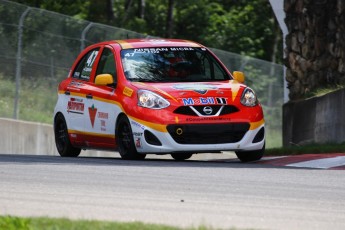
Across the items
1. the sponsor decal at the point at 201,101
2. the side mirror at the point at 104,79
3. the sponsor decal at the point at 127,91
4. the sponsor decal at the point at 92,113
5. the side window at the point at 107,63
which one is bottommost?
the sponsor decal at the point at 92,113

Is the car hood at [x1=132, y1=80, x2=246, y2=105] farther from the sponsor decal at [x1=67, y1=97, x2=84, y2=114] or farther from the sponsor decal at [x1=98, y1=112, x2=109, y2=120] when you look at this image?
the sponsor decal at [x1=67, y1=97, x2=84, y2=114]

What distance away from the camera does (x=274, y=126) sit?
1216 inches

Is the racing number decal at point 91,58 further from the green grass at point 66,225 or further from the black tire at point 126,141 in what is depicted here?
the green grass at point 66,225

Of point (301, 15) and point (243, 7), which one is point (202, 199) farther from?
point (243, 7)

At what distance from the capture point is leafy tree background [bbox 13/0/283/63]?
49906 millimetres

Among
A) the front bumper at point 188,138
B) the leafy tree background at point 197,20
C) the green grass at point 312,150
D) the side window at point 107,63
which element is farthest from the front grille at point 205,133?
the leafy tree background at point 197,20

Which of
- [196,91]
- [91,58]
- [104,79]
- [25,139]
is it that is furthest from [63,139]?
[25,139]

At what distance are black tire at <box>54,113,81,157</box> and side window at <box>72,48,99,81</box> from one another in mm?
640

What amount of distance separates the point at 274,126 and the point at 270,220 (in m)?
20.7

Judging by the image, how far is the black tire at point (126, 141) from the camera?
56.1 ft

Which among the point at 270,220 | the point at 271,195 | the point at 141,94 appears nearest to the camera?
the point at 270,220

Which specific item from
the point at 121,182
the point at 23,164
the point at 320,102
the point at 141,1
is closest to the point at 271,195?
the point at 121,182

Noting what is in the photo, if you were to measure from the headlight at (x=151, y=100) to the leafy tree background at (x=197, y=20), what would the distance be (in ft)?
102

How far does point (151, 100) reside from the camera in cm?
1683
